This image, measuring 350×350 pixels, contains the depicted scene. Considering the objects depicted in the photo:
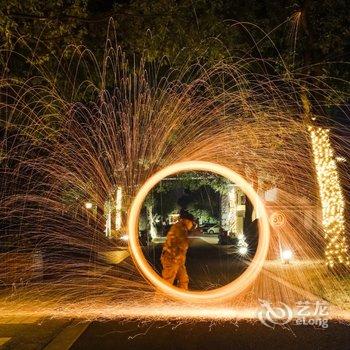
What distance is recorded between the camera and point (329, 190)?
1797cm

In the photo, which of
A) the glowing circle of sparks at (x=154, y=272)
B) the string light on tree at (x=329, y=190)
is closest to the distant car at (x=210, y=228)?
the string light on tree at (x=329, y=190)

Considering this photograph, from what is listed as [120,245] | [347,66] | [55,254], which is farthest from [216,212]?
[347,66]

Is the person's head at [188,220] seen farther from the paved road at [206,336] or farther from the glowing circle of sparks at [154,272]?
the paved road at [206,336]

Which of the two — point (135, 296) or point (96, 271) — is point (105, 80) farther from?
point (96, 271)

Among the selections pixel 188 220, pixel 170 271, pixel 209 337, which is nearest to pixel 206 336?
pixel 209 337

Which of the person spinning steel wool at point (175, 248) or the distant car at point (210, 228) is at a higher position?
the distant car at point (210, 228)
